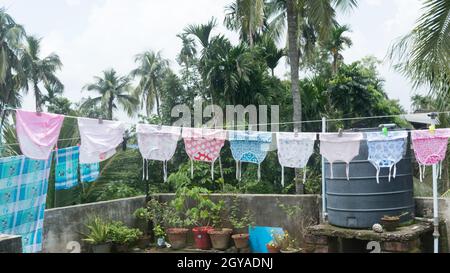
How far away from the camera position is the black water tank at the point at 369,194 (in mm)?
6668

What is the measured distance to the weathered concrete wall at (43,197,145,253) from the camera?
270 inches

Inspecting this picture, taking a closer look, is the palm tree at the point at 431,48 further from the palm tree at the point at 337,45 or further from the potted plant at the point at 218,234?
the palm tree at the point at 337,45

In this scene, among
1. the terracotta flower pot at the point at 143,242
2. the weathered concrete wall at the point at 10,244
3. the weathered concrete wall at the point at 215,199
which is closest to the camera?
the weathered concrete wall at the point at 10,244

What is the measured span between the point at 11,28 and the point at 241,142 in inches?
684

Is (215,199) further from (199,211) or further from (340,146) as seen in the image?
(340,146)

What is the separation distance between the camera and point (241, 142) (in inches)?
283

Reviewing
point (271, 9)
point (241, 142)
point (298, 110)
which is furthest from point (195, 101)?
point (241, 142)

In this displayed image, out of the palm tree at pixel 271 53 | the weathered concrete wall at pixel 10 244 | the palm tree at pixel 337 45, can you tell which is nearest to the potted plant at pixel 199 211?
the weathered concrete wall at pixel 10 244

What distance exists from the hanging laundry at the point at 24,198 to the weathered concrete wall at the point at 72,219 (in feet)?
2.05

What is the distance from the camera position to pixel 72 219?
735 centimetres

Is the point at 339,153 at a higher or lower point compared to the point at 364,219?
higher

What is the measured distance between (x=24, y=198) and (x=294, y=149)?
4119mm

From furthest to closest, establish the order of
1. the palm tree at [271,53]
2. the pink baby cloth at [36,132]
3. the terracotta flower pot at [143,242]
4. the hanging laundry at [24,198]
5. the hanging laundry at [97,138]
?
the palm tree at [271,53] < the terracotta flower pot at [143,242] < the hanging laundry at [97,138] < the hanging laundry at [24,198] < the pink baby cloth at [36,132]
